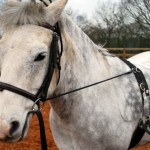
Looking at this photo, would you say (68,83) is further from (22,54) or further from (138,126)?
(138,126)

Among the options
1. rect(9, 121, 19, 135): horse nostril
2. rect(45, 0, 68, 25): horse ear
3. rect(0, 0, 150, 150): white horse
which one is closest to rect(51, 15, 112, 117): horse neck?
rect(0, 0, 150, 150): white horse

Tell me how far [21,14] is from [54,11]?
0.23 meters

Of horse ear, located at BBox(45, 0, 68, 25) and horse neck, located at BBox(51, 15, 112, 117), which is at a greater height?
horse ear, located at BBox(45, 0, 68, 25)

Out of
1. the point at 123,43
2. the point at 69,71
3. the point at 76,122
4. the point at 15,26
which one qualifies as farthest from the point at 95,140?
the point at 123,43

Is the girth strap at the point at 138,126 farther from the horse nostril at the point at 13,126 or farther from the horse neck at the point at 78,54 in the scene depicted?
the horse nostril at the point at 13,126

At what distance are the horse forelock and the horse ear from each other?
1.6 inches

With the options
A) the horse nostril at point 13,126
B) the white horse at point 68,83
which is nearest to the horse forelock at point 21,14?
the white horse at point 68,83

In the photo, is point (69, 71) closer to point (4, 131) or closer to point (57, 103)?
point (57, 103)

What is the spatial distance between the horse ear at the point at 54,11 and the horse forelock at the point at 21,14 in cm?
4

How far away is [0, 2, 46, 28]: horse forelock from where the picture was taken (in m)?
2.24

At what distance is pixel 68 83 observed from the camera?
2.55m

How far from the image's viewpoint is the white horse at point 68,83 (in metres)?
2.07

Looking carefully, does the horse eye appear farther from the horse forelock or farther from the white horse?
the horse forelock

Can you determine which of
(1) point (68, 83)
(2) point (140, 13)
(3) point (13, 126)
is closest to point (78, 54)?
(1) point (68, 83)
